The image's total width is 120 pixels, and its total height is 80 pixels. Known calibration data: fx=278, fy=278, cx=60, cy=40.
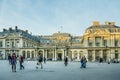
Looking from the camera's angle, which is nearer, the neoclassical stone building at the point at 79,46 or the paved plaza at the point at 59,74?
the paved plaza at the point at 59,74

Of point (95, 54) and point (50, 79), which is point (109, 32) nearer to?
point (95, 54)

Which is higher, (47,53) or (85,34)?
(85,34)

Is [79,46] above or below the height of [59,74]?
above

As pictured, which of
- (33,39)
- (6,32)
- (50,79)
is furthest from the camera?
(33,39)

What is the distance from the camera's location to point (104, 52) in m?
79.3

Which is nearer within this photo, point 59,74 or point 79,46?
point 59,74

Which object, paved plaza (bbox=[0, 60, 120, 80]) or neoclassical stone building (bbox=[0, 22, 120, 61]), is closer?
paved plaza (bbox=[0, 60, 120, 80])

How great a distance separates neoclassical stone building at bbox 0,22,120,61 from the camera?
261 ft

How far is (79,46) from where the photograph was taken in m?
86.3

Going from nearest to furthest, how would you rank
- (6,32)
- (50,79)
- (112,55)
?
(50,79) → (112,55) → (6,32)

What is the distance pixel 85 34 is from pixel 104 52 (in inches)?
326

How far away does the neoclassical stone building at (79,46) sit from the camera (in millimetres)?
79688

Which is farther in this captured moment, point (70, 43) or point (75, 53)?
point (70, 43)

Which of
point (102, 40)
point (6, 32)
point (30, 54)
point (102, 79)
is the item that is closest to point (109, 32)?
point (102, 40)
